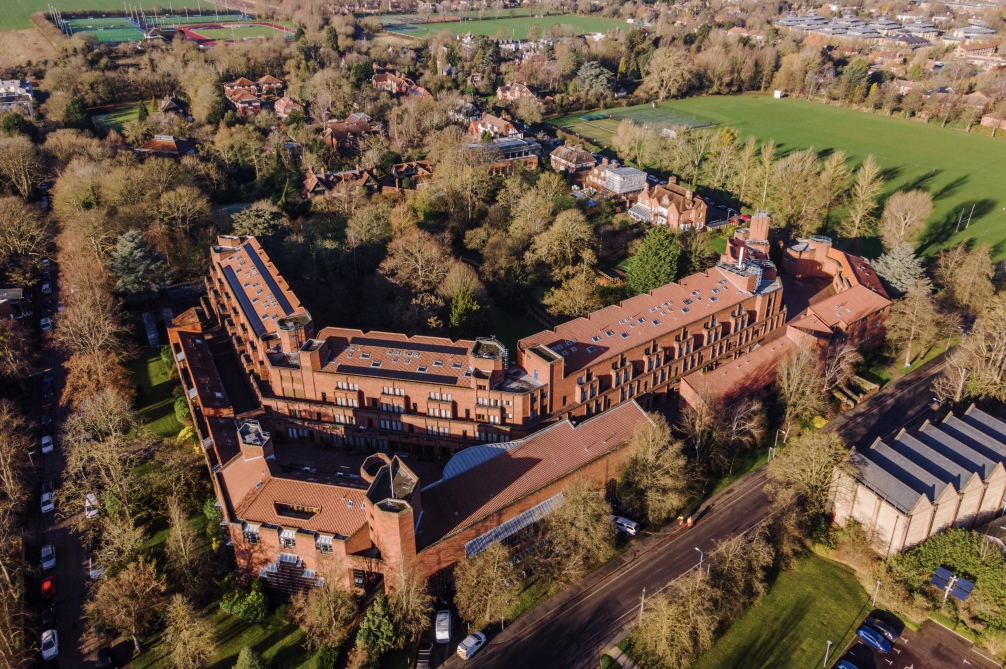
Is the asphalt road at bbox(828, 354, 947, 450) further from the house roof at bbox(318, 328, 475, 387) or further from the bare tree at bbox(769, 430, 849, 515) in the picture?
the house roof at bbox(318, 328, 475, 387)

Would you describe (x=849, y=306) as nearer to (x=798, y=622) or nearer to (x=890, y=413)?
(x=890, y=413)

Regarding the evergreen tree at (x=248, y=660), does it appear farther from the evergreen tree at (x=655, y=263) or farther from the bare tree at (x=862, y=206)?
the bare tree at (x=862, y=206)

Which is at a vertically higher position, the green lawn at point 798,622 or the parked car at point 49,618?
the parked car at point 49,618

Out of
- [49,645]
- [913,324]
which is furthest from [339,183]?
[913,324]

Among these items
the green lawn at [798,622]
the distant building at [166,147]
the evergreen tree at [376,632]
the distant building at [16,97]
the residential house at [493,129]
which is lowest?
the green lawn at [798,622]

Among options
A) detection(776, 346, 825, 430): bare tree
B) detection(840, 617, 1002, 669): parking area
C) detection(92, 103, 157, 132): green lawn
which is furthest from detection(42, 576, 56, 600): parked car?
detection(92, 103, 157, 132): green lawn

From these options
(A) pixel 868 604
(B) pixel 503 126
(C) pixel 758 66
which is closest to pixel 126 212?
(B) pixel 503 126

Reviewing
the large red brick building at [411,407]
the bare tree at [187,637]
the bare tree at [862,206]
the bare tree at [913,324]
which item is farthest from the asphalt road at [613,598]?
the bare tree at [862,206]
